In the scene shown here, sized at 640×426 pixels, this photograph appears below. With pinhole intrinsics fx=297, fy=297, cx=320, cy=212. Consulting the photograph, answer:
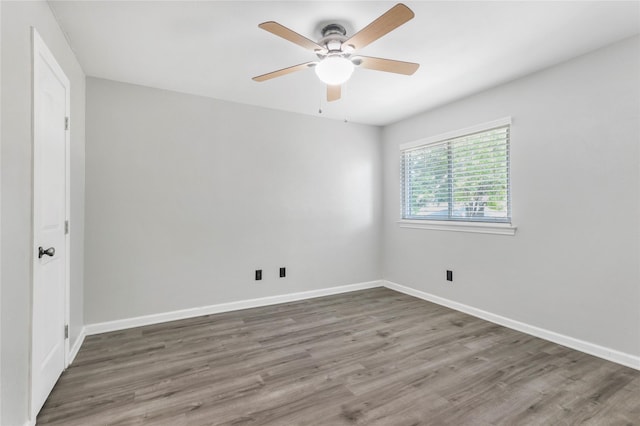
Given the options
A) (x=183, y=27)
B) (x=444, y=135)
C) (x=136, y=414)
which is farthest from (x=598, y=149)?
(x=136, y=414)

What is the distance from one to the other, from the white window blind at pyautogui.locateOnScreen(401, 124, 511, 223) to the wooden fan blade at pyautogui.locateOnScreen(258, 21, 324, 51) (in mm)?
2260

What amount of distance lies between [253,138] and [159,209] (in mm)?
1354

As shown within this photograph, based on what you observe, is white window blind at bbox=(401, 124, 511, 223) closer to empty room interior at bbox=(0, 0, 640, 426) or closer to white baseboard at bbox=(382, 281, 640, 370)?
empty room interior at bbox=(0, 0, 640, 426)

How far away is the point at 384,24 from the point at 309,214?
269 cm

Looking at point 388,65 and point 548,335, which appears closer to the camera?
point 388,65

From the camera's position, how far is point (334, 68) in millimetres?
1978

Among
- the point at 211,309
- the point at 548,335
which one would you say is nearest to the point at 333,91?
the point at 211,309

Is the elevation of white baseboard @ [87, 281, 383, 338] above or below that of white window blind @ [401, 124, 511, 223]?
below

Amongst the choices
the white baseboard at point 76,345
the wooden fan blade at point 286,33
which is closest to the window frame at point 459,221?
the wooden fan blade at point 286,33

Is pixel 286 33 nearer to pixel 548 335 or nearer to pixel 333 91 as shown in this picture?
pixel 333 91

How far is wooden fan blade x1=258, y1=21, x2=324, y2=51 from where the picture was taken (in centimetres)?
164

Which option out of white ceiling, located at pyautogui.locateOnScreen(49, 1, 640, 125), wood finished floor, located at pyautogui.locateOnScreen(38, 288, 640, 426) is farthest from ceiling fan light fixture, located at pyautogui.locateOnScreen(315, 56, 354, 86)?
wood finished floor, located at pyautogui.locateOnScreen(38, 288, 640, 426)

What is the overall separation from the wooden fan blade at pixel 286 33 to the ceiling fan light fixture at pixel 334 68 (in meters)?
0.12

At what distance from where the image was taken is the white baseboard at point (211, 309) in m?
2.92
